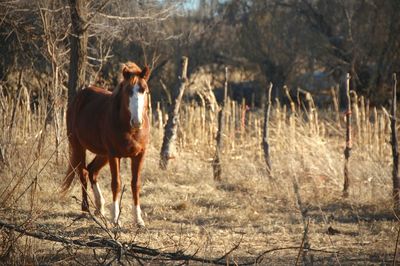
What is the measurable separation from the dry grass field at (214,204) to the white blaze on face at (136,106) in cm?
94

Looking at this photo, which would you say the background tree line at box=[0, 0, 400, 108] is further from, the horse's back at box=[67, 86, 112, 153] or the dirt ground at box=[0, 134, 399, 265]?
the horse's back at box=[67, 86, 112, 153]

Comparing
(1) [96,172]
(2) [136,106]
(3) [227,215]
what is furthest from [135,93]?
(3) [227,215]

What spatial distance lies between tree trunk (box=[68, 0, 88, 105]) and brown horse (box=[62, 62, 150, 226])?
3.97 ft

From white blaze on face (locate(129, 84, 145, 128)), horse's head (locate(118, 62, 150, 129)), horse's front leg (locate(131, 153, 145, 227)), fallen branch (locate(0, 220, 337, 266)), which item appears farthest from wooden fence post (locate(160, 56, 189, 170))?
fallen branch (locate(0, 220, 337, 266))

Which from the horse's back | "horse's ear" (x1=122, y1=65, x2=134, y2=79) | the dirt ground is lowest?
the dirt ground

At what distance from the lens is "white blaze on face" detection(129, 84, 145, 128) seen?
6.75 metres

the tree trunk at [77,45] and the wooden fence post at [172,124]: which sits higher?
the tree trunk at [77,45]

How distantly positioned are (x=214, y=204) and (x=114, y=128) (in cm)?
179

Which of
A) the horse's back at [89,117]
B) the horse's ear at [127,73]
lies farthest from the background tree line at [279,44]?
the horse's ear at [127,73]

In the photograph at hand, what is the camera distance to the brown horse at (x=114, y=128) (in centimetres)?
687

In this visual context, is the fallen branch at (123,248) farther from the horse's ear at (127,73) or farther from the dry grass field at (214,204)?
the horse's ear at (127,73)

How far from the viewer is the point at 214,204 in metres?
8.15

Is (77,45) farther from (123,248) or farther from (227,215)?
(123,248)

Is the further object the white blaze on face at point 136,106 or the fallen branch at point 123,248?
the white blaze on face at point 136,106
